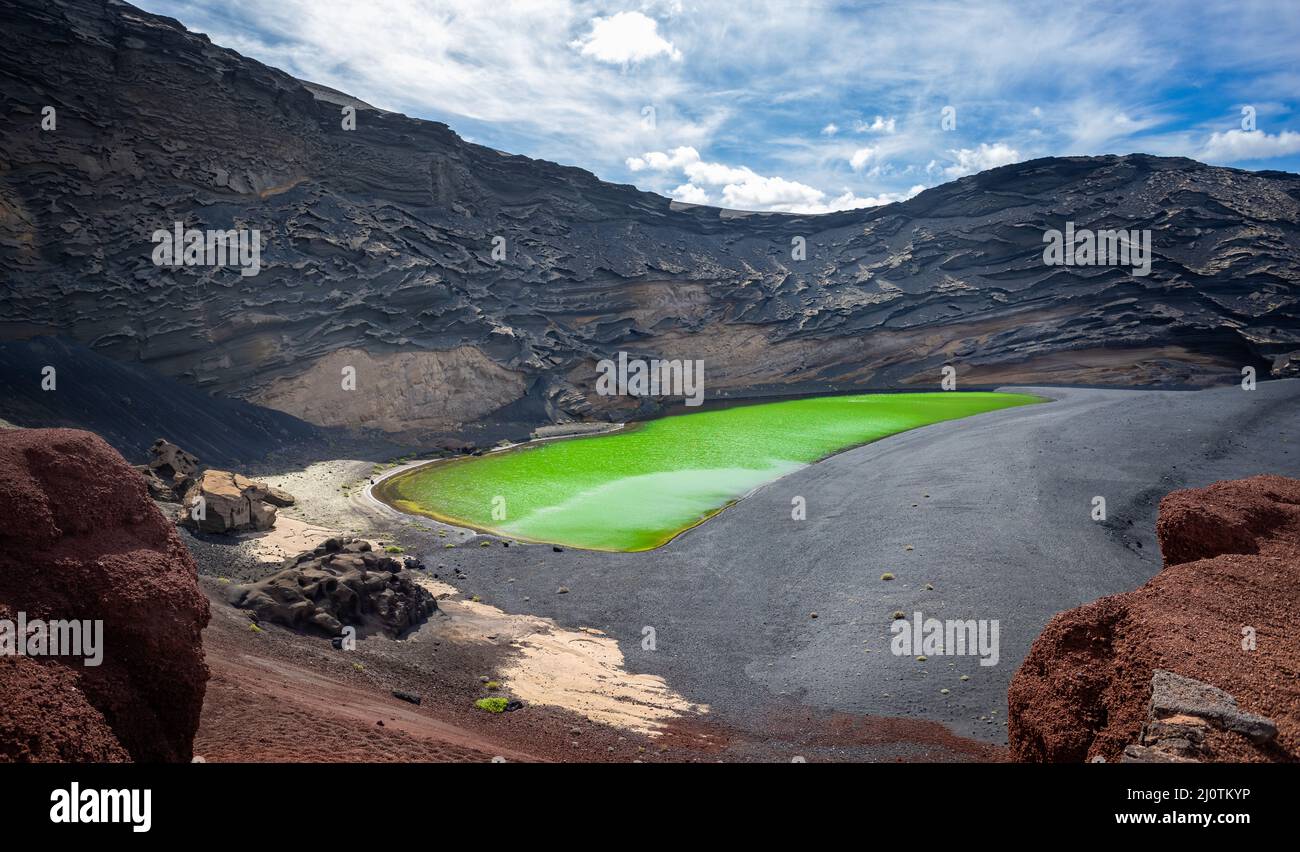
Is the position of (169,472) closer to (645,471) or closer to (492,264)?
(645,471)

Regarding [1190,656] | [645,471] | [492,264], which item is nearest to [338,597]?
[1190,656]

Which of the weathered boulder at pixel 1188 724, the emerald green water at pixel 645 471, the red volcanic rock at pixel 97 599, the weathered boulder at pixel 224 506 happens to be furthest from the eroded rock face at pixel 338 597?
the weathered boulder at pixel 1188 724

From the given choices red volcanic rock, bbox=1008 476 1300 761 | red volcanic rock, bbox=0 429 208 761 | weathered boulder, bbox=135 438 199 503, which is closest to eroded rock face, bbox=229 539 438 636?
red volcanic rock, bbox=0 429 208 761

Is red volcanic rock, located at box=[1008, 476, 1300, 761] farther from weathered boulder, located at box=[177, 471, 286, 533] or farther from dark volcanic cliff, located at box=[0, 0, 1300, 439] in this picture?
dark volcanic cliff, located at box=[0, 0, 1300, 439]

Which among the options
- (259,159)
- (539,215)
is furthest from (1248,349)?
(259,159)

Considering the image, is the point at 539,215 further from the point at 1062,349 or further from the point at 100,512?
the point at 100,512

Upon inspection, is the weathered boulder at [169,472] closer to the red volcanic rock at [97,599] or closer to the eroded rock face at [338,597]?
the eroded rock face at [338,597]
